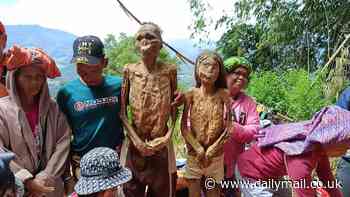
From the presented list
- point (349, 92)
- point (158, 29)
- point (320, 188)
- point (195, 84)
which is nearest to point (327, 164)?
point (320, 188)

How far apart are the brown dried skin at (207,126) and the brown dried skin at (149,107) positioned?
0.49ft

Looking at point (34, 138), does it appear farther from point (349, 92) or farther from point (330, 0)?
point (330, 0)

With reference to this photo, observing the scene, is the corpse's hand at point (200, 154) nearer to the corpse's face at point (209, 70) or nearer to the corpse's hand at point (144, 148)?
the corpse's hand at point (144, 148)

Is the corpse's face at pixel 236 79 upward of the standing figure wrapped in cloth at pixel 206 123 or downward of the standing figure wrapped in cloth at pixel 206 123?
upward

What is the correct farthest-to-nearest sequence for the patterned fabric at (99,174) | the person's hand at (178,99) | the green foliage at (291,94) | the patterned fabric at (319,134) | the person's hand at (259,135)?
1. the green foliage at (291,94)
2. the person's hand at (259,135)
3. the person's hand at (178,99)
4. the patterned fabric at (319,134)
5. the patterned fabric at (99,174)

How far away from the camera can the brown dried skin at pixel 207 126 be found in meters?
2.84

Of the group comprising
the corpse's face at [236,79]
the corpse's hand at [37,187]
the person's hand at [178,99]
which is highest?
the corpse's face at [236,79]

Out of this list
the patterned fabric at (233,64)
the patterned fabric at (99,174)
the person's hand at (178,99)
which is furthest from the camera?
the patterned fabric at (233,64)

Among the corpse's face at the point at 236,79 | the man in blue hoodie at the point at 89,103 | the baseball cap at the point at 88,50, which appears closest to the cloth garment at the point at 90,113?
the man in blue hoodie at the point at 89,103

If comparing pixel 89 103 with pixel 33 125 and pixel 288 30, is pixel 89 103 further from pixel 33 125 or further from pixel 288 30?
pixel 288 30

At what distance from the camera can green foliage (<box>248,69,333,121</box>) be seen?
5.48 meters

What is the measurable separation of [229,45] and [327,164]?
7407 millimetres

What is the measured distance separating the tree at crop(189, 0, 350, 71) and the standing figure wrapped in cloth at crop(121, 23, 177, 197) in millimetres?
5978

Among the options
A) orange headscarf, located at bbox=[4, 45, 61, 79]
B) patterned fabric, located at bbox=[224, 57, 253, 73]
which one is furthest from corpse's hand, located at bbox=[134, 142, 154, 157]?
patterned fabric, located at bbox=[224, 57, 253, 73]
